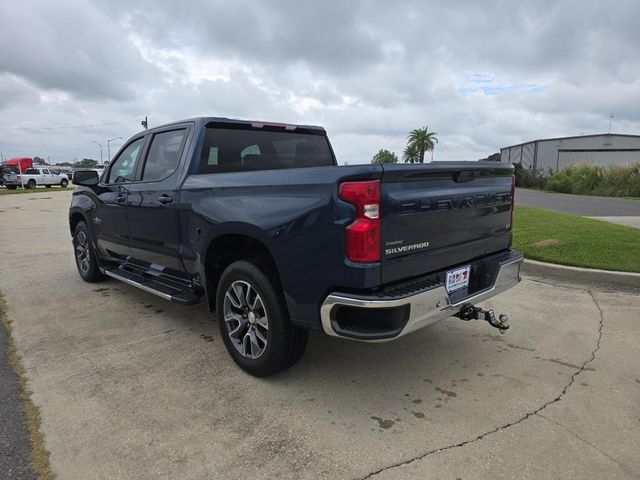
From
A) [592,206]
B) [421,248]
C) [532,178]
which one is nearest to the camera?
[421,248]

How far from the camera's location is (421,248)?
9.47 feet

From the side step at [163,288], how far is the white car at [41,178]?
131 ft

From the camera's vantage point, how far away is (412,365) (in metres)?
3.53

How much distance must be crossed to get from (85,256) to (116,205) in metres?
1.64

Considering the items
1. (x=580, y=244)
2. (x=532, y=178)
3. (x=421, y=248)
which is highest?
(x=421, y=248)

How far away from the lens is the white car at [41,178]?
3850cm

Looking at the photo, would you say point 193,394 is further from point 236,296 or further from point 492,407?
point 492,407

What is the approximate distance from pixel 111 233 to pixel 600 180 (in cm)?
3470

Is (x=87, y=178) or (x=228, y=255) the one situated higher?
(x=87, y=178)

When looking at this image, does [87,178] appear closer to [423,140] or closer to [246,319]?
[246,319]

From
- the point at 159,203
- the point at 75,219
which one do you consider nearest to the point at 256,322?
the point at 159,203

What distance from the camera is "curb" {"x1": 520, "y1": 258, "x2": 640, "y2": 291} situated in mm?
5477

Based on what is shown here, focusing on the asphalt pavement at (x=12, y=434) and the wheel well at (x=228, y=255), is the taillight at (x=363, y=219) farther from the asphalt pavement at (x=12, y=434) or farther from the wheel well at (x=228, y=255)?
the asphalt pavement at (x=12, y=434)


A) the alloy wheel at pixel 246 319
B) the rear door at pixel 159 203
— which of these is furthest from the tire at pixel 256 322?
the rear door at pixel 159 203
